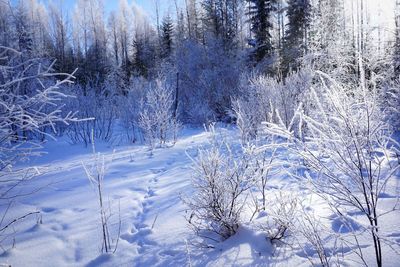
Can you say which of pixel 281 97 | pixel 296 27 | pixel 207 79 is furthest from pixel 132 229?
pixel 296 27

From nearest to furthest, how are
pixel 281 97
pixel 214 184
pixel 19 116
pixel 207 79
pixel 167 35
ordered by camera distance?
pixel 19 116 → pixel 214 184 → pixel 281 97 → pixel 207 79 → pixel 167 35

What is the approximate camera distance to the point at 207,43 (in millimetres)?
18688

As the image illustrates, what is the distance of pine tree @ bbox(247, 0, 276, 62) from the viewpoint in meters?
20.2

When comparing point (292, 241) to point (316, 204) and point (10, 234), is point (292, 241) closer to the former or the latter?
point (316, 204)

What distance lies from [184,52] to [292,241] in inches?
705

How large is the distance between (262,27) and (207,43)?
4.82 metres

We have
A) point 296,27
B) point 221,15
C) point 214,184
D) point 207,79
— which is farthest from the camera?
point 221,15

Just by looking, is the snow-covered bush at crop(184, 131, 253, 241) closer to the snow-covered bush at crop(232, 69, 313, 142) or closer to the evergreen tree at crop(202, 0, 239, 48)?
the snow-covered bush at crop(232, 69, 313, 142)

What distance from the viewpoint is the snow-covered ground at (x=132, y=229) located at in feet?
8.98

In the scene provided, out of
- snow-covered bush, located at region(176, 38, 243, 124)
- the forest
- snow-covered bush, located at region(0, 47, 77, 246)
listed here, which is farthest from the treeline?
snow-covered bush, located at region(0, 47, 77, 246)

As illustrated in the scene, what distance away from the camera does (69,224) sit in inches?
144

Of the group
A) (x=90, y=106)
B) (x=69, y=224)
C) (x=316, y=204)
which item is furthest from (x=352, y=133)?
(x=90, y=106)

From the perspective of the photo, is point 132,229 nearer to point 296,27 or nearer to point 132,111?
point 132,111

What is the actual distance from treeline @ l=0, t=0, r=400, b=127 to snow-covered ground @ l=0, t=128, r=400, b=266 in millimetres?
2169
